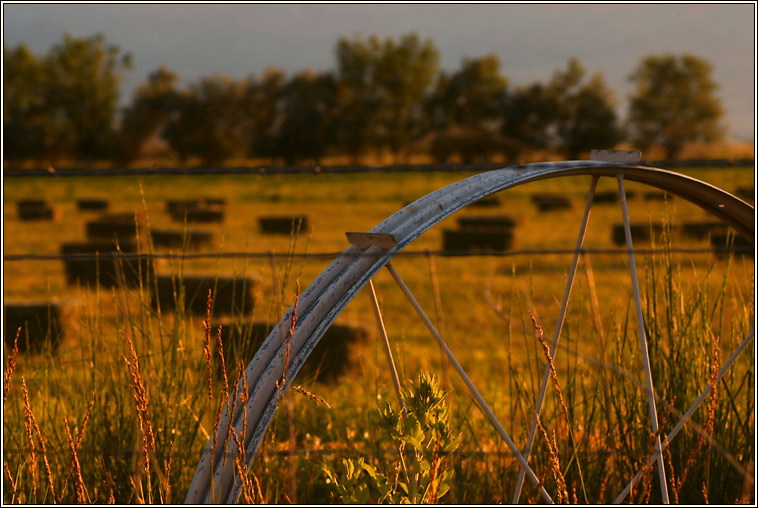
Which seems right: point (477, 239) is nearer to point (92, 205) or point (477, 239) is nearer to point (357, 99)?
point (92, 205)

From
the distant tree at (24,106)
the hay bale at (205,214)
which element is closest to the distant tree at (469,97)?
the distant tree at (24,106)

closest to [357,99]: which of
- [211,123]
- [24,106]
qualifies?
[211,123]

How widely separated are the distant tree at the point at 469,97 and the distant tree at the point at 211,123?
37.4 feet

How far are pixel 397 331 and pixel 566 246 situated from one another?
5.74m

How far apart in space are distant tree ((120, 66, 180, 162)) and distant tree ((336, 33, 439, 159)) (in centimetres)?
957

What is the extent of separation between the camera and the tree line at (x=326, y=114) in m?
35.9

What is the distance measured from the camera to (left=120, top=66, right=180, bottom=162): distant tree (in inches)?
1464

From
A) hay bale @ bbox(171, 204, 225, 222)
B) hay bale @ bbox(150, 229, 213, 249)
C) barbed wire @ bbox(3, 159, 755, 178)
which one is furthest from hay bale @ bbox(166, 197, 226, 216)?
barbed wire @ bbox(3, 159, 755, 178)

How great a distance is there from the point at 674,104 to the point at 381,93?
1932cm

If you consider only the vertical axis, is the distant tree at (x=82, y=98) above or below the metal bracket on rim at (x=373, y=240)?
A: above

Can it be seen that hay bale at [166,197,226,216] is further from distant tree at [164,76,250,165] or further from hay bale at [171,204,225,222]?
distant tree at [164,76,250,165]

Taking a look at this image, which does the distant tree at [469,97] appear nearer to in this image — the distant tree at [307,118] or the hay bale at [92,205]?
the distant tree at [307,118]

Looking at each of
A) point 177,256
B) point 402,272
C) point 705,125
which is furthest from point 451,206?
point 705,125

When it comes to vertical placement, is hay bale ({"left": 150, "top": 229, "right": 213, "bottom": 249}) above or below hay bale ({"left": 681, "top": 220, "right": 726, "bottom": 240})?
below
